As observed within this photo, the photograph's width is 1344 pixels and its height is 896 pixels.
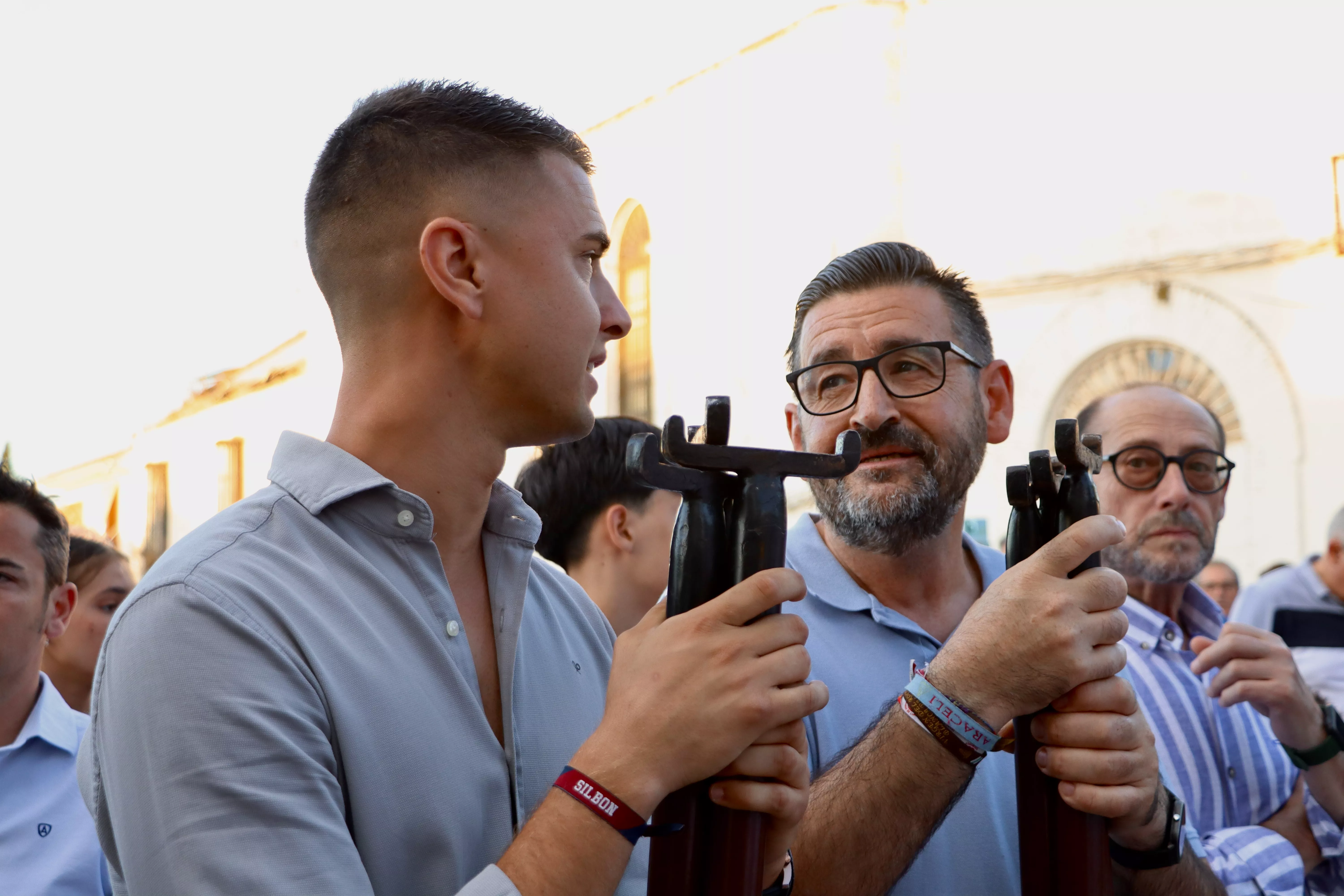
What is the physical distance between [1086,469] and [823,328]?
3.40 ft

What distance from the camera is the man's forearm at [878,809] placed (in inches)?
71.6

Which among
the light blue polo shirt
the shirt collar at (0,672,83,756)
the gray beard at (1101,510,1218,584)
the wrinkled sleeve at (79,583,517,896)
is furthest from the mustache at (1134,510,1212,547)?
the shirt collar at (0,672,83,756)

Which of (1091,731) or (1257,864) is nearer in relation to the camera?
(1091,731)

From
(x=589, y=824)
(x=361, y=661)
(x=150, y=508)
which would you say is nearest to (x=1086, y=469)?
(x=589, y=824)

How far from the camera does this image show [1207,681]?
3.20 m

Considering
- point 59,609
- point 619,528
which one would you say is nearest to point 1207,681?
point 619,528

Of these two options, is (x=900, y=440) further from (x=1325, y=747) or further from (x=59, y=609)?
(x=59, y=609)

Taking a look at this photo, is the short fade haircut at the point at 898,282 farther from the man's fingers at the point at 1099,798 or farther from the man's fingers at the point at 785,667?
the man's fingers at the point at 785,667

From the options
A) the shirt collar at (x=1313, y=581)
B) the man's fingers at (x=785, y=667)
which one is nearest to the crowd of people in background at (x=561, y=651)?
the man's fingers at (x=785, y=667)

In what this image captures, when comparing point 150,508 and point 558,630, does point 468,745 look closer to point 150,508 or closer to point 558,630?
point 558,630

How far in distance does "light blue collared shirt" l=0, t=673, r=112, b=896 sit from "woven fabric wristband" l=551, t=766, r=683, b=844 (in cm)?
233

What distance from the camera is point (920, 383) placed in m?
2.55

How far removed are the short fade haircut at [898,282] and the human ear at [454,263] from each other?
1.04 m

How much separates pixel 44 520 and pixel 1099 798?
3432mm
